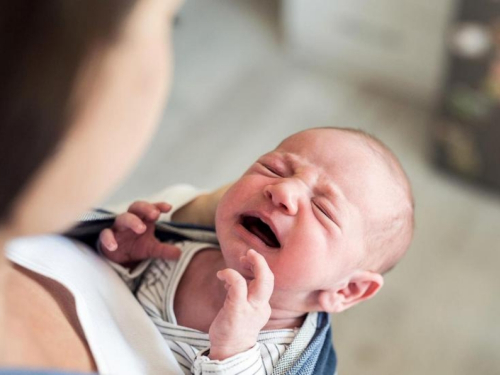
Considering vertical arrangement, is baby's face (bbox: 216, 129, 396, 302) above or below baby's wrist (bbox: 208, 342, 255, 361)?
above

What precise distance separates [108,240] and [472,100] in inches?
52.5

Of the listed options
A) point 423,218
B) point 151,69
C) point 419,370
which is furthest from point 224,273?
point 423,218

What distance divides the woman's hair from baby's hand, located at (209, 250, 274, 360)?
35 cm

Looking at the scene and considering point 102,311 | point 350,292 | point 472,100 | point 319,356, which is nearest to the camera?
point 102,311

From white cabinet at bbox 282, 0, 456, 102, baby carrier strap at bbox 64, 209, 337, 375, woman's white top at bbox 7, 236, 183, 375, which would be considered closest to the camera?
woman's white top at bbox 7, 236, 183, 375

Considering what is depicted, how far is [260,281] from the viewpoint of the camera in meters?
0.70

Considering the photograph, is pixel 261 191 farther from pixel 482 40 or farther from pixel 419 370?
pixel 482 40

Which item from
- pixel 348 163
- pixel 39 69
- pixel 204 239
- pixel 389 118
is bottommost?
pixel 389 118

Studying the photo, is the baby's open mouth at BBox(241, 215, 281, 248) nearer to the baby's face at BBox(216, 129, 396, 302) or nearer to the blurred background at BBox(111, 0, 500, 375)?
the baby's face at BBox(216, 129, 396, 302)

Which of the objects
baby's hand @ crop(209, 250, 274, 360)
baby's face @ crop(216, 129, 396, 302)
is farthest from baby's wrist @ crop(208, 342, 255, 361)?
baby's face @ crop(216, 129, 396, 302)

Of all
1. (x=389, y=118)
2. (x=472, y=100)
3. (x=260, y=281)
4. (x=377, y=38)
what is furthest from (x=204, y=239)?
(x=377, y=38)

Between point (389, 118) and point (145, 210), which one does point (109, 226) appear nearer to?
point (145, 210)

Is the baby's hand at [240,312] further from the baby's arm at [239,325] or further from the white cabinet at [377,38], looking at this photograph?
the white cabinet at [377,38]

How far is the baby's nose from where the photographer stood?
0.77m
